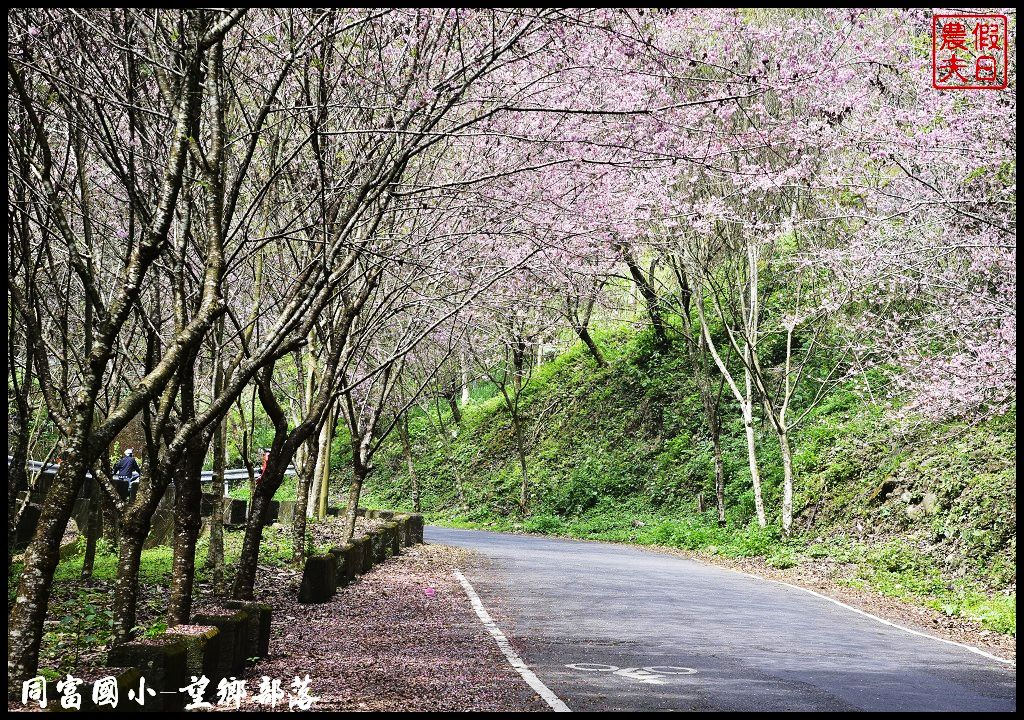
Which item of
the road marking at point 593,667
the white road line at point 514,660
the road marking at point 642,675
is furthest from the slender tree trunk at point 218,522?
the road marking at point 642,675

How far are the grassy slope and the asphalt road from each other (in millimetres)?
2993

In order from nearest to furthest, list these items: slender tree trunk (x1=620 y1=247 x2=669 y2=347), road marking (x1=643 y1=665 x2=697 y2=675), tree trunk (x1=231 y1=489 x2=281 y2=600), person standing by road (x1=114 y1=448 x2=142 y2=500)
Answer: road marking (x1=643 y1=665 x2=697 y2=675) < tree trunk (x1=231 y1=489 x2=281 y2=600) < person standing by road (x1=114 y1=448 x2=142 y2=500) < slender tree trunk (x1=620 y1=247 x2=669 y2=347)

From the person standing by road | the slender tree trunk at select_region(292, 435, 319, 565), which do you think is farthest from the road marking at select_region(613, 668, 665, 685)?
the person standing by road

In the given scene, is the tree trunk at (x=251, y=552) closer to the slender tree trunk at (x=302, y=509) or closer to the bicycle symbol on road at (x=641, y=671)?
the bicycle symbol on road at (x=641, y=671)

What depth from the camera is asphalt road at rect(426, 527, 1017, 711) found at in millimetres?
8016

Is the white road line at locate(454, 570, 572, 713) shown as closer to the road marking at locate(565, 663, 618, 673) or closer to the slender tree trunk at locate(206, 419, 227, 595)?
the road marking at locate(565, 663, 618, 673)

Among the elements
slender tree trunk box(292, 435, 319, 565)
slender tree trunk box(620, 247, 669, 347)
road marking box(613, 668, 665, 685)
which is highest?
slender tree trunk box(620, 247, 669, 347)

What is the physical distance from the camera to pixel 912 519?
2103cm

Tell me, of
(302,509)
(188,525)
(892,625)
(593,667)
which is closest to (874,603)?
(892,625)

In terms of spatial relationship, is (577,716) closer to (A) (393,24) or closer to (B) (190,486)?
(B) (190,486)

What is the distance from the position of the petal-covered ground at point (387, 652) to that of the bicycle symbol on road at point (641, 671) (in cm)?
77

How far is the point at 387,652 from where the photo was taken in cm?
969

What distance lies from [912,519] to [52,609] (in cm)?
1657

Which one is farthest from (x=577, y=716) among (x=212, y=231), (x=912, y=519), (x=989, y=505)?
(x=912, y=519)
